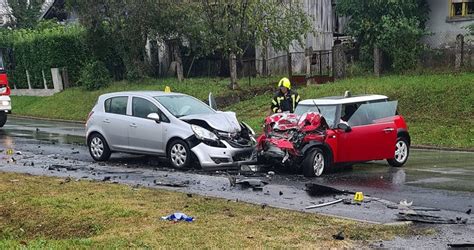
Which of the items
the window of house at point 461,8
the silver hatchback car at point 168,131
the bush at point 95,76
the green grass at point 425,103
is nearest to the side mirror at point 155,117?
the silver hatchback car at point 168,131

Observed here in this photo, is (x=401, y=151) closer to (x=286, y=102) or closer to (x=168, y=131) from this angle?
(x=286, y=102)

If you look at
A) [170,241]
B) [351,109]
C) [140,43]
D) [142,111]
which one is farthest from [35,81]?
[170,241]

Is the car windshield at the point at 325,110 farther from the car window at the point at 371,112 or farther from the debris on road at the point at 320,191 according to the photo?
the debris on road at the point at 320,191

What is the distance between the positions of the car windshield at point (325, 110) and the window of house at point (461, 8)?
15378 mm

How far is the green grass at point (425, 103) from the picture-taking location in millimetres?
16062

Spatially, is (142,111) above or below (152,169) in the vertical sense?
above

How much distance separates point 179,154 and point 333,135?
3.27m

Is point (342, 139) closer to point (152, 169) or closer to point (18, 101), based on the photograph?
point (152, 169)

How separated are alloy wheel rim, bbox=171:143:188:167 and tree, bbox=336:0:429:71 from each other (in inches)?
553

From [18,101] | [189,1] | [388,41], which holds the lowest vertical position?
[18,101]

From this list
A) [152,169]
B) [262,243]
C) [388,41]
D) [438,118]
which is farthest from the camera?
[388,41]

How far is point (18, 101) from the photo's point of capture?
3475cm

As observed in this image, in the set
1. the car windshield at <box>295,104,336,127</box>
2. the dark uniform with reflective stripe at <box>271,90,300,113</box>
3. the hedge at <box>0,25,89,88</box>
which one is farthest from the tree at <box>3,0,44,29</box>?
the car windshield at <box>295,104,336,127</box>

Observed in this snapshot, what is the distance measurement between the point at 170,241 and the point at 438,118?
13218 mm
